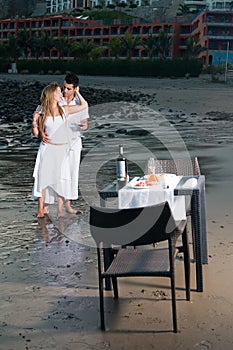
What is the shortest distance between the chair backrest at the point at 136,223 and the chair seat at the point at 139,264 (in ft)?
0.67

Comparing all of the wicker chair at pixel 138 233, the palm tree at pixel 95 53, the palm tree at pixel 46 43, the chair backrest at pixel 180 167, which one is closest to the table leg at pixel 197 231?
the wicker chair at pixel 138 233

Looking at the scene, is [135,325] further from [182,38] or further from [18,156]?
[182,38]

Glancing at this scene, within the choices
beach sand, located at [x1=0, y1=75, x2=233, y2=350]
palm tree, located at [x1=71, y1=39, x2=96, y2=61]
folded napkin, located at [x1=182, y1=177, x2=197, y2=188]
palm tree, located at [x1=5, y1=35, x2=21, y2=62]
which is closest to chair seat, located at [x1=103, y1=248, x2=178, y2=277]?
beach sand, located at [x1=0, y1=75, x2=233, y2=350]

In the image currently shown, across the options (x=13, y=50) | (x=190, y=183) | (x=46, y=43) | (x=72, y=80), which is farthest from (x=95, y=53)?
(x=190, y=183)

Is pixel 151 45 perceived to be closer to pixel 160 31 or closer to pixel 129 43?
pixel 129 43

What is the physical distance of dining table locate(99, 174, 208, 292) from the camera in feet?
19.4

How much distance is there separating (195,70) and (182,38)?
25.6 metres

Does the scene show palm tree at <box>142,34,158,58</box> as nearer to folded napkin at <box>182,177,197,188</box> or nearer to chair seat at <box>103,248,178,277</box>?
folded napkin at <box>182,177,197,188</box>

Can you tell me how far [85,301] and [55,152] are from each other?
11.2ft

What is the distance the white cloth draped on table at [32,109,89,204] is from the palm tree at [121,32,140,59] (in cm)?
10713

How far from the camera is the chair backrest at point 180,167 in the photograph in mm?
7199

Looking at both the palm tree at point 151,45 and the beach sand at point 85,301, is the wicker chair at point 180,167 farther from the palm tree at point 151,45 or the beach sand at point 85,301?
the palm tree at point 151,45

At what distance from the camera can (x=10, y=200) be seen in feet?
32.4

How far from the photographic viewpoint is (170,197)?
5938 millimetres
